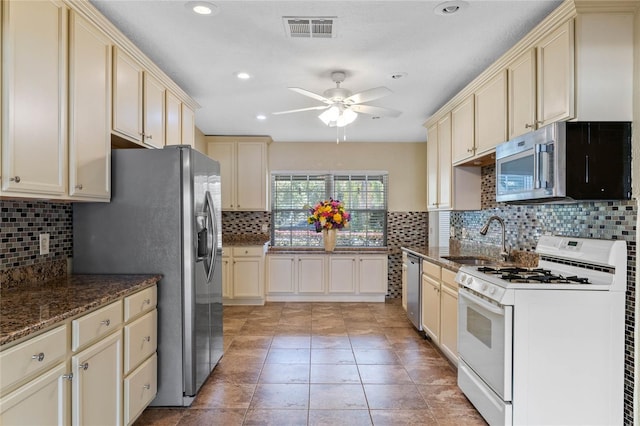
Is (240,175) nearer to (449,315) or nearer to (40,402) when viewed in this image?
(449,315)

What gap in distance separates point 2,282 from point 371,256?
14.6 ft

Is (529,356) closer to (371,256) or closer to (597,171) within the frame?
(597,171)

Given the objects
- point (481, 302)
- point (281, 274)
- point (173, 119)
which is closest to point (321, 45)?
point (173, 119)

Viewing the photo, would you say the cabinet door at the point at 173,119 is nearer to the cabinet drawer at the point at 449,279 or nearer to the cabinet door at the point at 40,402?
the cabinet door at the point at 40,402

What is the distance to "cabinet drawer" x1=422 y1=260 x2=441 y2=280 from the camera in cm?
360

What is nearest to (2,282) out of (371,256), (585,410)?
(585,410)

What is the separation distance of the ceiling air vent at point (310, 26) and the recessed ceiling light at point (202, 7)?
1.36ft

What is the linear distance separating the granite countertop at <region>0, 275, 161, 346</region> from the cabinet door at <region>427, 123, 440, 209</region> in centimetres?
323

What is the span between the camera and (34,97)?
1.84 m

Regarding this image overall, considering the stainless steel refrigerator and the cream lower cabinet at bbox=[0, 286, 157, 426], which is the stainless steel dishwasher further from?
the cream lower cabinet at bbox=[0, 286, 157, 426]

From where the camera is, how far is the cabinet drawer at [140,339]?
2.16 m

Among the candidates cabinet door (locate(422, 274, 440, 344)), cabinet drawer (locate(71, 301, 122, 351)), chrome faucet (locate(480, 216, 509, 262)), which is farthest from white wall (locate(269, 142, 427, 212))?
cabinet drawer (locate(71, 301, 122, 351))

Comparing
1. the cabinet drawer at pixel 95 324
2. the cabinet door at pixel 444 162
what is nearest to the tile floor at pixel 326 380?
the cabinet drawer at pixel 95 324

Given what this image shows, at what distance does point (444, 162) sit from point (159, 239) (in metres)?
3.02
